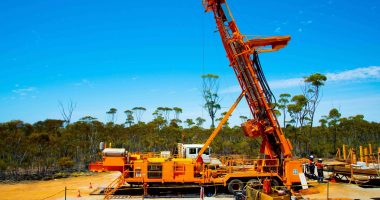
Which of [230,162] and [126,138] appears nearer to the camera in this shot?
[230,162]

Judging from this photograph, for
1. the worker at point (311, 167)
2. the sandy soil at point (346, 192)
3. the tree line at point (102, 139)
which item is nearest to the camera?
the sandy soil at point (346, 192)

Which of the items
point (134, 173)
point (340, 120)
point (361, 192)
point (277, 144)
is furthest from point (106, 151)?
point (340, 120)

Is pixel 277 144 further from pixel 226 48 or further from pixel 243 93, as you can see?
pixel 226 48

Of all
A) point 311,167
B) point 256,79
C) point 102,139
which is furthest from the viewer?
point 102,139

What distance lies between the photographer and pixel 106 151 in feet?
44.7

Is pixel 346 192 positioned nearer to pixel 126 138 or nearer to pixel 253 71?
pixel 253 71

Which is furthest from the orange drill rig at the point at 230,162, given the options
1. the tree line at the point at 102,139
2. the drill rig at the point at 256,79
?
the tree line at the point at 102,139

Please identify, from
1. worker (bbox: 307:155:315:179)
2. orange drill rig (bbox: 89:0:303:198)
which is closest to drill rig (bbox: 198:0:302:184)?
orange drill rig (bbox: 89:0:303:198)

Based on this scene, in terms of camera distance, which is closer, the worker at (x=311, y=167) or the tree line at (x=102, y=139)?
the worker at (x=311, y=167)

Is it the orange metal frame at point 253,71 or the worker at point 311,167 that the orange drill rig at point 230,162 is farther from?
the worker at point 311,167

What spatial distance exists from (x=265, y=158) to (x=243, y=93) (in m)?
3.50

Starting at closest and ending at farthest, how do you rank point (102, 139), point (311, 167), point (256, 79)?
point (256, 79) < point (311, 167) < point (102, 139)

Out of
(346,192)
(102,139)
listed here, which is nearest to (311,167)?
(346,192)

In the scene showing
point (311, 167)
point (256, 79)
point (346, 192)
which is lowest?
point (346, 192)
